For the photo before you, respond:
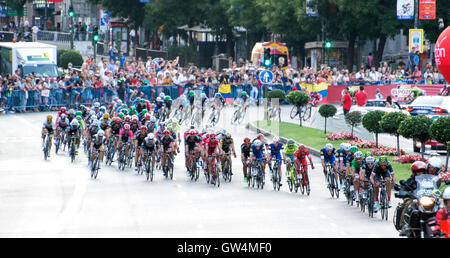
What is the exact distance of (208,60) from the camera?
78.3m

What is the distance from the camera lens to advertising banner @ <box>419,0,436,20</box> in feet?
159

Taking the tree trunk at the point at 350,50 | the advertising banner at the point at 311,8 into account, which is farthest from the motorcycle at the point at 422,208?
the tree trunk at the point at 350,50

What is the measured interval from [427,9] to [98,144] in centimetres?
2517

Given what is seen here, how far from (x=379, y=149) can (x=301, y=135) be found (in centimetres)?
676

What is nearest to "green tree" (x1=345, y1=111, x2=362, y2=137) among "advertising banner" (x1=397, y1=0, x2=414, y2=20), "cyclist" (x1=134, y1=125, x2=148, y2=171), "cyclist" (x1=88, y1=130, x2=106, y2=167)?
"cyclist" (x1=134, y1=125, x2=148, y2=171)

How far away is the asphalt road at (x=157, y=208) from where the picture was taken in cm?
1906

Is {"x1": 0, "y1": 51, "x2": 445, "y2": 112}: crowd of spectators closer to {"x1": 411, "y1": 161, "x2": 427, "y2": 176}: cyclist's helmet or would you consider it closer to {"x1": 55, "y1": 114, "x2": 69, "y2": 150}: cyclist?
{"x1": 55, "y1": 114, "x2": 69, "y2": 150}: cyclist

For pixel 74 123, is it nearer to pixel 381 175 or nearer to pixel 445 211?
pixel 381 175

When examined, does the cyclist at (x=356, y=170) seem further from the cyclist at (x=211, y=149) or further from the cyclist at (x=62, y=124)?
the cyclist at (x=62, y=124)

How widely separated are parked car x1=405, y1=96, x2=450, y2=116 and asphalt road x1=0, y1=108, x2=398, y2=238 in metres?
5.58

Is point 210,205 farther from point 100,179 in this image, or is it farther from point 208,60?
point 208,60

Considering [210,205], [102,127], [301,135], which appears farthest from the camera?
Result: [301,135]
